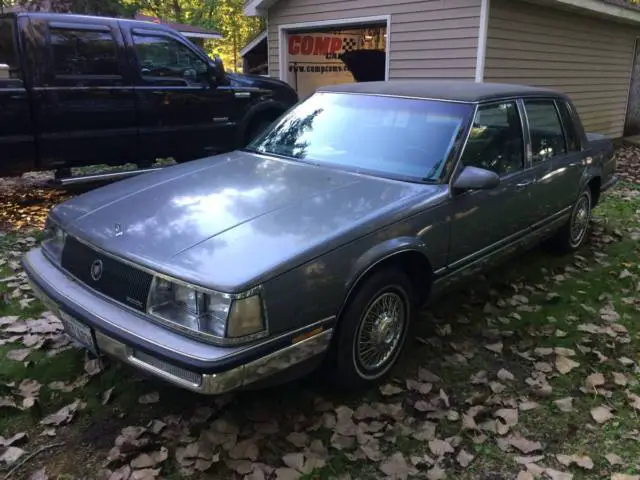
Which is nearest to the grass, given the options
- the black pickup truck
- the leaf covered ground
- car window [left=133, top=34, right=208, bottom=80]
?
the leaf covered ground

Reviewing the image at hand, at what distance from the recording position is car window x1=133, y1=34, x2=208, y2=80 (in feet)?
22.3

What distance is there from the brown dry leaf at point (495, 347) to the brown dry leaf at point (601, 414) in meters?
0.72

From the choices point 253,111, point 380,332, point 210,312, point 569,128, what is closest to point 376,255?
point 380,332

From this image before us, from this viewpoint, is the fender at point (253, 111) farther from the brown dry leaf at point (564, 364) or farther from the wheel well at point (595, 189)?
the brown dry leaf at point (564, 364)

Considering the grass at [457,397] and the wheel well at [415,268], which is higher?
the wheel well at [415,268]

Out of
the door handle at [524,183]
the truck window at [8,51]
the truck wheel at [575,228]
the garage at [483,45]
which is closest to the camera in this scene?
the door handle at [524,183]

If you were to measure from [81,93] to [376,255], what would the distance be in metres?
4.84

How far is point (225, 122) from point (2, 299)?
13.8 ft

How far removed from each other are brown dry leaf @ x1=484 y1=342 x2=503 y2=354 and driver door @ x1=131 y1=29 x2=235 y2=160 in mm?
4992

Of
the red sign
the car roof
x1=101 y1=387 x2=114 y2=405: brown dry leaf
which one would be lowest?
x1=101 y1=387 x2=114 y2=405: brown dry leaf

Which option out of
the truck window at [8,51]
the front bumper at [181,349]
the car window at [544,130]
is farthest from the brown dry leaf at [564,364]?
the truck window at [8,51]

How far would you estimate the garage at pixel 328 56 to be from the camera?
39.4ft

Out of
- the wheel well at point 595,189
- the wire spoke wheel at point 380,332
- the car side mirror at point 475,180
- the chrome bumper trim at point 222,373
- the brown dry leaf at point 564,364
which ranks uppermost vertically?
the car side mirror at point 475,180

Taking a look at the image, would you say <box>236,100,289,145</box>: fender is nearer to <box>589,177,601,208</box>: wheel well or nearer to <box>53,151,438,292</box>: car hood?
<box>53,151,438,292</box>: car hood
